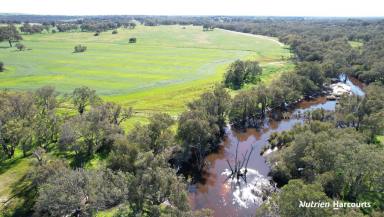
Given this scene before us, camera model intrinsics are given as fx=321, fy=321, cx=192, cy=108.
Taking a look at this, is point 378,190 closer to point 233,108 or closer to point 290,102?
point 233,108

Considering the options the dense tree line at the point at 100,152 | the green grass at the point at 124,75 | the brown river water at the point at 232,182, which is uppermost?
the dense tree line at the point at 100,152

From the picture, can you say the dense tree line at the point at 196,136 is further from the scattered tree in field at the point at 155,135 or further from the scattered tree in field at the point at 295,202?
the scattered tree in field at the point at 295,202

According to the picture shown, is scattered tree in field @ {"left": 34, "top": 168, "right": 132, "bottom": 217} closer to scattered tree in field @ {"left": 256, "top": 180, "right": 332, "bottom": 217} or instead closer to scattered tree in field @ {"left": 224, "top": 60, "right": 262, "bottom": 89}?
scattered tree in field @ {"left": 256, "top": 180, "right": 332, "bottom": 217}

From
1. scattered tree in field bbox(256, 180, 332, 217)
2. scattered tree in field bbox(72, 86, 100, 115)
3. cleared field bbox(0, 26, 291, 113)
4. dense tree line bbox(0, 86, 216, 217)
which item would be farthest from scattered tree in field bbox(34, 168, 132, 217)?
cleared field bbox(0, 26, 291, 113)

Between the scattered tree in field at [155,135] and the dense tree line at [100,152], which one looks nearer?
the dense tree line at [100,152]

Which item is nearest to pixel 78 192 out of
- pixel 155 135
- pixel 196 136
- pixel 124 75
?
pixel 155 135

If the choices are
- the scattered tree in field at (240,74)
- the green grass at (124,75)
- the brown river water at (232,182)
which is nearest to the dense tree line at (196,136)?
the brown river water at (232,182)

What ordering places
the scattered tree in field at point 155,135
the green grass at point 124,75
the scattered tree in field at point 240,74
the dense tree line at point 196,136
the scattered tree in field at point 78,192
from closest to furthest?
the scattered tree in field at point 78,192 → the scattered tree in field at point 155,135 → the green grass at point 124,75 → the dense tree line at point 196,136 → the scattered tree in field at point 240,74
